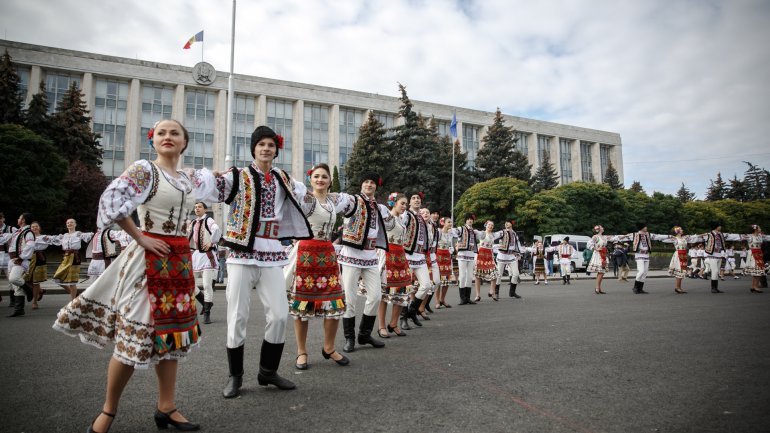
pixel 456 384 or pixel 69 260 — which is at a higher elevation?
pixel 69 260

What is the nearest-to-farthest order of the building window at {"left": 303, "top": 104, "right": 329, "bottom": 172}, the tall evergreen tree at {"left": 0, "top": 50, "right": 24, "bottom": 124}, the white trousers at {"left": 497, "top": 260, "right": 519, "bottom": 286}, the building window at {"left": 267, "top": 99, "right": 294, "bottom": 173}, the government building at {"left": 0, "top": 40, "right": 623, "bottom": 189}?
the white trousers at {"left": 497, "top": 260, "right": 519, "bottom": 286}, the tall evergreen tree at {"left": 0, "top": 50, "right": 24, "bottom": 124}, the government building at {"left": 0, "top": 40, "right": 623, "bottom": 189}, the building window at {"left": 267, "top": 99, "right": 294, "bottom": 173}, the building window at {"left": 303, "top": 104, "right": 329, "bottom": 172}

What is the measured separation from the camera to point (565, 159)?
250 feet

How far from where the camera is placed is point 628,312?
9688 mm

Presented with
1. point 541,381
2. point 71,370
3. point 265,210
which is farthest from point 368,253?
point 71,370

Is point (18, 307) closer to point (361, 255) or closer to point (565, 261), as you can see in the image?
point (361, 255)

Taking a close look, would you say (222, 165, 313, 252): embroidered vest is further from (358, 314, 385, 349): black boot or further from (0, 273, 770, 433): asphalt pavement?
(358, 314, 385, 349): black boot

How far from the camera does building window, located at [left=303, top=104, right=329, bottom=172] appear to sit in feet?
187

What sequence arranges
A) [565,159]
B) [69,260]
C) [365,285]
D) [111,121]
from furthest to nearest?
1. [565,159]
2. [111,121]
3. [69,260]
4. [365,285]

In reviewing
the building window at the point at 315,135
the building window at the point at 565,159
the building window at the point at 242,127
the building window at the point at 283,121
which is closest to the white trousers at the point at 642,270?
the building window at the point at 283,121

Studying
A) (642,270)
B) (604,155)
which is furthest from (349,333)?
(604,155)

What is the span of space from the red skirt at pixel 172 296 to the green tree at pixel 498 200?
35.7 meters

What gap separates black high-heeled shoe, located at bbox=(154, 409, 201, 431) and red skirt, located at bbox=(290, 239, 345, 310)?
1983 millimetres

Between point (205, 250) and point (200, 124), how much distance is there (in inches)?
1931

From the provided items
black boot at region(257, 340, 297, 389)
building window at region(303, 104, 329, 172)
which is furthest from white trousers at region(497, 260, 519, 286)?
building window at region(303, 104, 329, 172)
